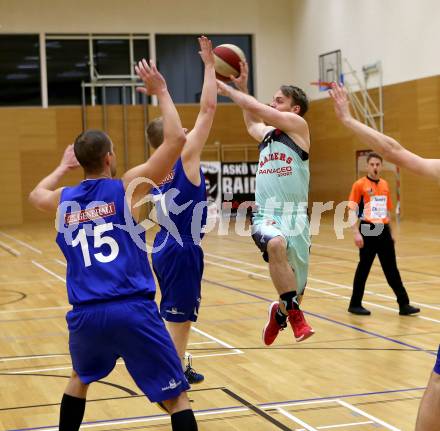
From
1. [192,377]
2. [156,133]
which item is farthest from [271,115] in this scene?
[192,377]

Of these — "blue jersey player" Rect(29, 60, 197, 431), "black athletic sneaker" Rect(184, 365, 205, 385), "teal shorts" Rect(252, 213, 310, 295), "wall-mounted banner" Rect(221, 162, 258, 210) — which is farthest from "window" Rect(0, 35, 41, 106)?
"blue jersey player" Rect(29, 60, 197, 431)

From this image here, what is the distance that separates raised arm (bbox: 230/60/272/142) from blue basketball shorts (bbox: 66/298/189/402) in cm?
292

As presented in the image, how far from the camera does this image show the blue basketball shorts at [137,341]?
3621mm

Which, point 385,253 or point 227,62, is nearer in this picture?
point 227,62

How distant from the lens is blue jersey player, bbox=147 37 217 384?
521 cm

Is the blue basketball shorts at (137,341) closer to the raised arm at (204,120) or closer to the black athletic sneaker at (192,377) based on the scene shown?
the raised arm at (204,120)

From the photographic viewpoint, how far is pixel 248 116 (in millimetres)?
6742

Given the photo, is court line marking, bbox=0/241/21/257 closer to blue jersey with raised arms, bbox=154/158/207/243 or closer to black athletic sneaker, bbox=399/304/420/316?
black athletic sneaker, bbox=399/304/420/316

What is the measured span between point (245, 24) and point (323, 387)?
22027mm

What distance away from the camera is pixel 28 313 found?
9.44 meters

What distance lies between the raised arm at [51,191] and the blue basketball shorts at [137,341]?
2.06ft

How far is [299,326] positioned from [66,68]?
2084cm

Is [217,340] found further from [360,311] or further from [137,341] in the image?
[137,341]

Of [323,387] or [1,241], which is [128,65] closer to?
[1,241]
